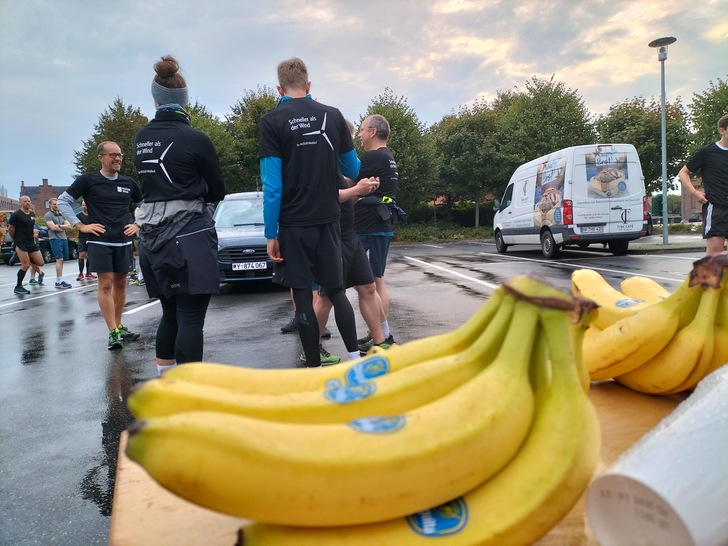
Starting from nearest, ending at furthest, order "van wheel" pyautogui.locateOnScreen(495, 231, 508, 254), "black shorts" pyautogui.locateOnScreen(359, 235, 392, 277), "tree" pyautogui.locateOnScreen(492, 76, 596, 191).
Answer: "black shorts" pyautogui.locateOnScreen(359, 235, 392, 277) → "van wheel" pyautogui.locateOnScreen(495, 231, 508, 254) → "tree" pyautogui.locateOnScreen(492, 76, 596, 191)

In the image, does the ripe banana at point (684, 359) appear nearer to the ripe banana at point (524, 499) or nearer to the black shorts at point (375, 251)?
the ripe banana at point (524, 499)

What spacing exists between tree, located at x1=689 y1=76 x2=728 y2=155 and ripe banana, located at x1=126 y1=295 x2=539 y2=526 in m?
26.9

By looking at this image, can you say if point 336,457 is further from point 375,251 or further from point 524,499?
point 375,251

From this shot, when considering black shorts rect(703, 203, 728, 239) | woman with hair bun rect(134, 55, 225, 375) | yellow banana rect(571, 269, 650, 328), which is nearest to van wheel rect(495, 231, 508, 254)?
black shorts rect(703, 203, 728, 239)

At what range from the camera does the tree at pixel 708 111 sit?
22.8m

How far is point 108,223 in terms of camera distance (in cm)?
552

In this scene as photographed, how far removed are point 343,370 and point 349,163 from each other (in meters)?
2.85

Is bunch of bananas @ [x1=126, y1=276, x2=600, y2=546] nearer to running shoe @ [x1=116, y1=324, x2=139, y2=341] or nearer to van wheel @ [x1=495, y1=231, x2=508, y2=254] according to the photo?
running shoe @ [x1=116, y1=324, x2=139, y2=341]

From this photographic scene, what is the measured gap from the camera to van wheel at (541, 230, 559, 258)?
1389 centimetres

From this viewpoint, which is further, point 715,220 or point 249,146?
point 249,146

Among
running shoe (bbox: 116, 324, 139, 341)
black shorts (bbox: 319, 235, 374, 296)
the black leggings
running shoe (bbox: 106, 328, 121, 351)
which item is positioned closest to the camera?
the black leggings

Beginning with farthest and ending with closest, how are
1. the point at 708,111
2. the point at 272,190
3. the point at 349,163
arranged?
the point at 708,111
the point at 349,163
the point at 272,190

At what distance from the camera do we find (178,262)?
9.96 feet

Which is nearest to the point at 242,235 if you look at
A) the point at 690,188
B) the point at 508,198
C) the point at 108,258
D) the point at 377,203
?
the point at 108,258
